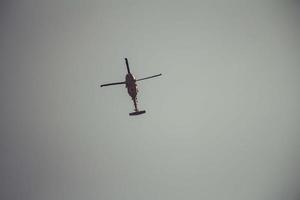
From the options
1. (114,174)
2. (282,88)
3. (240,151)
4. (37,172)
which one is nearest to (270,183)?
(240,151)

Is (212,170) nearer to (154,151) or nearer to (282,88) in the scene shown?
(154,151)

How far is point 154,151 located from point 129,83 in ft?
57.0

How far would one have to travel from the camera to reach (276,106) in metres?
20.0

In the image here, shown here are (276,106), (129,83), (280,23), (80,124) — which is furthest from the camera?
(80,124)

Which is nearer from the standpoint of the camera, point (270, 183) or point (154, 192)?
point (270, 183)

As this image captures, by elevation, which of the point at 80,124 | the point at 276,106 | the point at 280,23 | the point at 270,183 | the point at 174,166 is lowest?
the point at 270,183

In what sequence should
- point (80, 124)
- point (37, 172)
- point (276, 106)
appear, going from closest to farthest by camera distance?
point (276, 106) → point (37, 172) → point (80, 124)

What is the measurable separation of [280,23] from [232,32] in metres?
4.58

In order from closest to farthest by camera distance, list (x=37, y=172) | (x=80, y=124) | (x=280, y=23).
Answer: (x=280, y=23), (x=37, y=172), (x=80, y=124)

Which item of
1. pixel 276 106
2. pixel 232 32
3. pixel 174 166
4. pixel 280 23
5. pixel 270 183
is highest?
pixel 232 32

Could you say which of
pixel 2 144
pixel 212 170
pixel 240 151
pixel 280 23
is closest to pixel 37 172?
pixel 2 144

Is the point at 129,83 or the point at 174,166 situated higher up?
the point at 129,83

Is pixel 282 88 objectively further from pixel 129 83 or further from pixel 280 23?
pixel 129 83

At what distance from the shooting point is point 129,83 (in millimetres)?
9836
